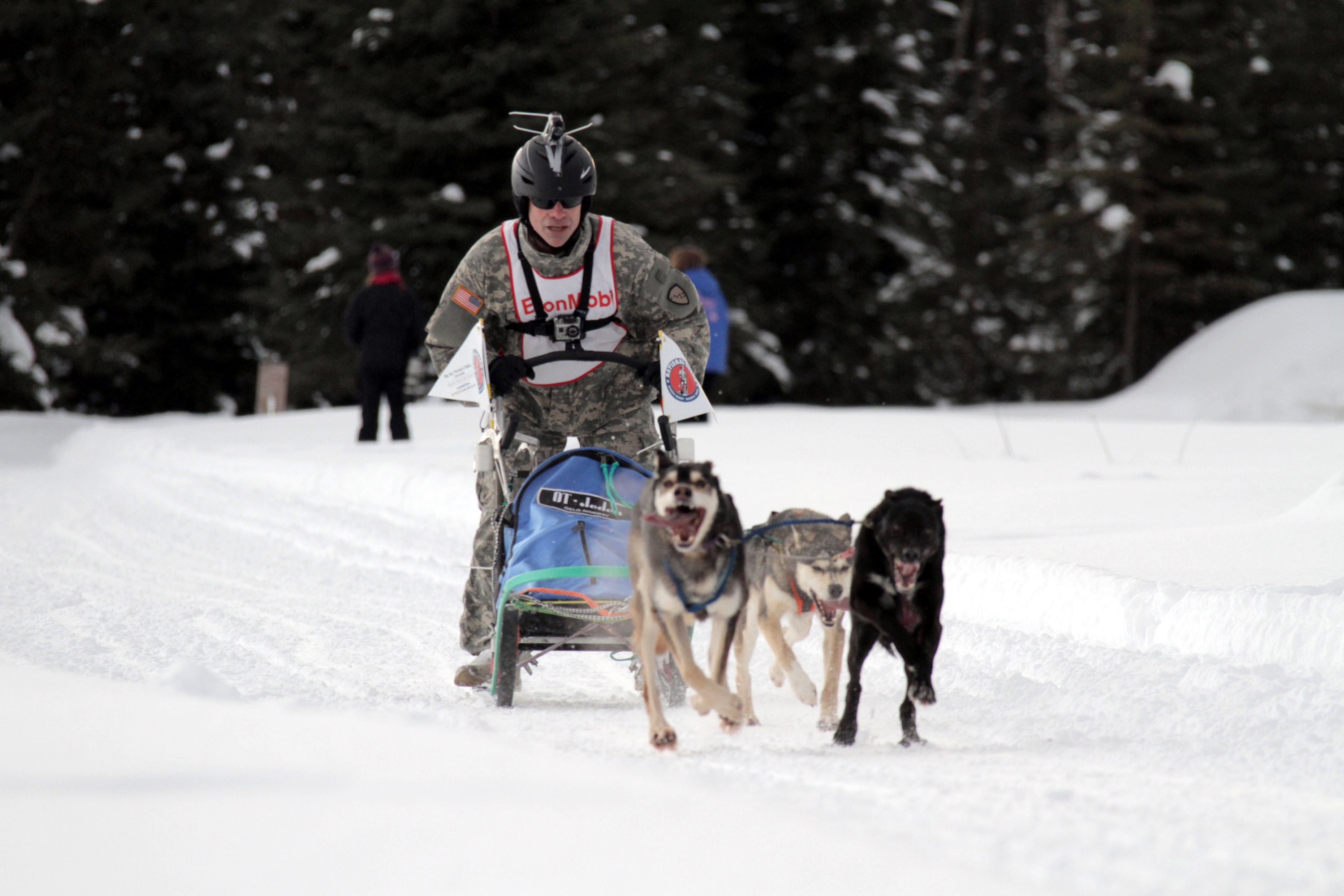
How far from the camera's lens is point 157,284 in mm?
27562

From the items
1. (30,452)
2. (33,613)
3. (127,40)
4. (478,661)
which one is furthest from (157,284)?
(478,661)

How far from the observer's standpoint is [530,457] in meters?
4.98

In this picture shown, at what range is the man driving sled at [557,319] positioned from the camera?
4582mm

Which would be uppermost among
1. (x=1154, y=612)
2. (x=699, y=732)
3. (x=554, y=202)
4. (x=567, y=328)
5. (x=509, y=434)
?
(x=554, y=202)

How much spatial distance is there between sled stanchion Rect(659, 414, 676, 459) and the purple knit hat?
9.54 m

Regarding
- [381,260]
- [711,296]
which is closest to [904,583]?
[711,296]

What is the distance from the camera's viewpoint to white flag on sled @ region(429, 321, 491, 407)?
14.9ft

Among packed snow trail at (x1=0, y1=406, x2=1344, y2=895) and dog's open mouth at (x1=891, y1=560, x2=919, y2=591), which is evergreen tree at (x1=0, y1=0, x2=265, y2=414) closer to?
packed snow trail at (x1=0, y1=406, x2=1344, y2=895)

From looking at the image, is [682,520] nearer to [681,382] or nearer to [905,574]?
[905,574]

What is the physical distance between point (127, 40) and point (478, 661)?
25424 millimetres

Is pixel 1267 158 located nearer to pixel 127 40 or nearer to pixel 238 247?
pixel 238 247

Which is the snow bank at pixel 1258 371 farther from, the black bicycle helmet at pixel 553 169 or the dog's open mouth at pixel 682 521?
the dog's open mouth at pixel 682 521

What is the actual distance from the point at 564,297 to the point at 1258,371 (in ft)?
49.3

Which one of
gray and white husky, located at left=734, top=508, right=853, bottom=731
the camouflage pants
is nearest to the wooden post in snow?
the camouflage pants
